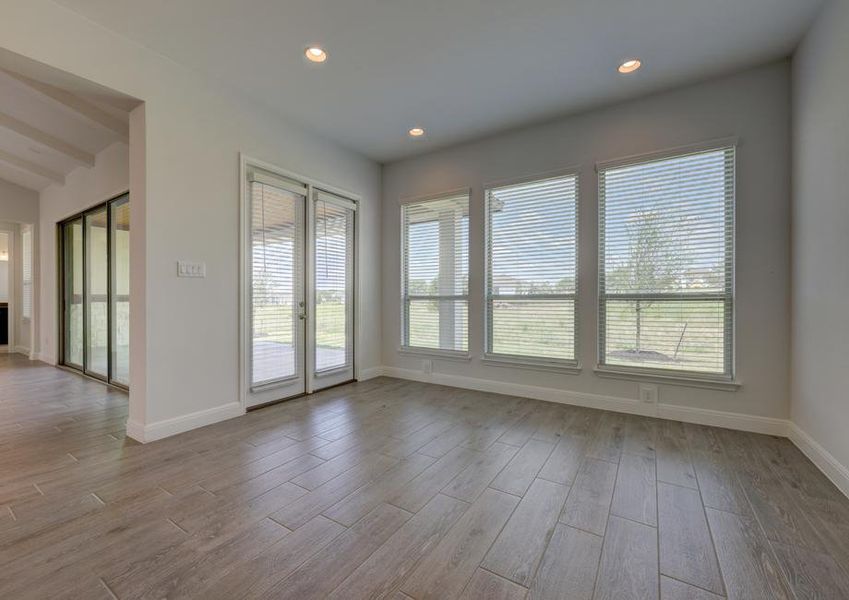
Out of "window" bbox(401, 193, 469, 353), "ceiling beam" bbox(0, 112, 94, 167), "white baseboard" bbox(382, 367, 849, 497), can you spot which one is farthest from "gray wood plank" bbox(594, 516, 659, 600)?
"ceiling beam" bbox(0, 112, 94, 167)

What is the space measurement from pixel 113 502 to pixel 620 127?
4610 mm

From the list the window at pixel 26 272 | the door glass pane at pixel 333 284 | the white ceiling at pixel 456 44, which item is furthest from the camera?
the window at pixel 26 272

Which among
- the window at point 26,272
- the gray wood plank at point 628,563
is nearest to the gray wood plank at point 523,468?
the gray wood plank at point 628,563

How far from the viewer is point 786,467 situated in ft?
7.50

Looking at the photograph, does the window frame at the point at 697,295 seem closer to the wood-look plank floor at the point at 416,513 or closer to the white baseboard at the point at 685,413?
the white baseboard at the point at 685,413

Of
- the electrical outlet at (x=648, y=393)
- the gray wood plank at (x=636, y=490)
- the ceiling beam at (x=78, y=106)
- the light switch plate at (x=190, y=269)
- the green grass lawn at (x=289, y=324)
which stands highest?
the ceiling beam at (x=78, y=106)

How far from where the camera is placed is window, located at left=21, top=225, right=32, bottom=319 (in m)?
5.98

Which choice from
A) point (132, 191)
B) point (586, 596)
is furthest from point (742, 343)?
point (132, 191)

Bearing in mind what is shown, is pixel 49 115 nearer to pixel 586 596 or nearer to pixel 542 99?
pixel 542 99

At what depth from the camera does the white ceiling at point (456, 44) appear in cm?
229

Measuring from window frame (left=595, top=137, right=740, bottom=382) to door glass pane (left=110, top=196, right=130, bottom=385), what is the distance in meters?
5.12

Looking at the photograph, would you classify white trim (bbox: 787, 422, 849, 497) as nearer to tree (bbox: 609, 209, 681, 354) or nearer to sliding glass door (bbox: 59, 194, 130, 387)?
tree (bbox: 609, 209, 681, 354)

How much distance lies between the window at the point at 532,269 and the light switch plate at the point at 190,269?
280cm

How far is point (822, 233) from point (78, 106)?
19.0ft
